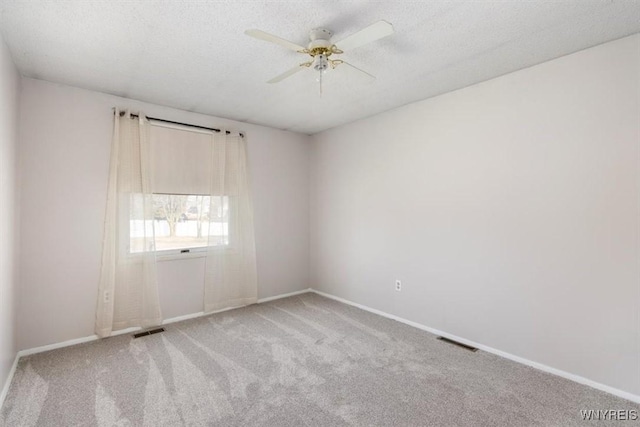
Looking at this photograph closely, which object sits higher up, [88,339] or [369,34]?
[369,34]

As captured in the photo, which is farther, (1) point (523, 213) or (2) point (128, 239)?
(2) point (128, 239)

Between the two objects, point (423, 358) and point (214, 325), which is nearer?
point (423, 358)

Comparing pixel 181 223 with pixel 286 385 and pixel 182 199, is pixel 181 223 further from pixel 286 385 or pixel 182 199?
pixel 286 385

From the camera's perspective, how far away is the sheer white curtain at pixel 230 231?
156 inches

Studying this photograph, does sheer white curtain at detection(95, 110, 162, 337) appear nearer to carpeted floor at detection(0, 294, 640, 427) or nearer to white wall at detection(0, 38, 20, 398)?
carpeted floor at detection(0, 294, 640, 427)

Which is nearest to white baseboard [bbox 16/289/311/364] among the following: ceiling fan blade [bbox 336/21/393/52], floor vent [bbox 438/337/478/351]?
floor vent [bbox 438/337/478/351]

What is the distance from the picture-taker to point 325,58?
7.20 feet

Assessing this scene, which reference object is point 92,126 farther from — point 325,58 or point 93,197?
point 325,58

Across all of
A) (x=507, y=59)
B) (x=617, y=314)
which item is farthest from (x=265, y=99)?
(x=617, y=314)

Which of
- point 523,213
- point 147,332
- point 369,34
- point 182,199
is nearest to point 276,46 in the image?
point 369,34

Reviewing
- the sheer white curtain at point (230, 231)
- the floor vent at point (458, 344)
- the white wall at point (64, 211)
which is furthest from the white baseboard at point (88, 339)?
the floor vent at point (458, 344)

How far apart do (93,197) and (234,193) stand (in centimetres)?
151

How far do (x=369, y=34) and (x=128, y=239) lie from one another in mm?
3052

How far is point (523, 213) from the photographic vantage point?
2703mm
